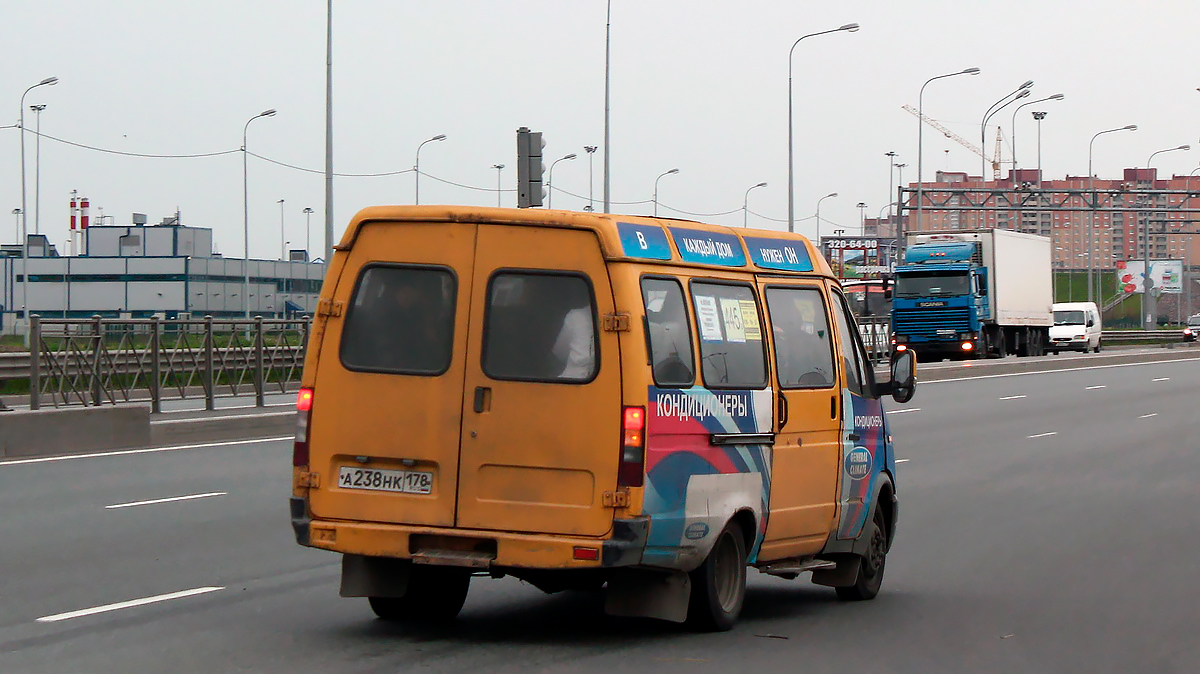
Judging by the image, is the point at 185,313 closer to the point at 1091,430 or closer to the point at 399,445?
the point at 1091,430

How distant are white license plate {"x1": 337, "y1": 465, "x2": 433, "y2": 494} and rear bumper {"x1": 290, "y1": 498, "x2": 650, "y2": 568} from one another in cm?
16

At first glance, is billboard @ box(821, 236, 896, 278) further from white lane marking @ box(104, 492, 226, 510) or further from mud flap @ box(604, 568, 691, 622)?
mud flap @ box(604, 568, 691, 622)

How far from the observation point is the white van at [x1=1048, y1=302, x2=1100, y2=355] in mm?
68188

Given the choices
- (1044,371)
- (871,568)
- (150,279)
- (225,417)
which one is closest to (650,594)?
(871,568)

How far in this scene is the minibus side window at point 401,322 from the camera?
749 centimetres

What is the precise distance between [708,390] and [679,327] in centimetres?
33

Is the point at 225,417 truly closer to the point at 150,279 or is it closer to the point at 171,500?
the point at 171,500

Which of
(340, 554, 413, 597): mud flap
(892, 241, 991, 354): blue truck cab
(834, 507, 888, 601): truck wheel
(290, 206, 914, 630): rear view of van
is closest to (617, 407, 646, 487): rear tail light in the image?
(290, 206, 914, 630): rear view of van

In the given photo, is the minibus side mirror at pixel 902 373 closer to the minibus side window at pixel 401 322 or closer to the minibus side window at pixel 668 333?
the minibus side window at pixel 668 333

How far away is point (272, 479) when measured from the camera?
1591cm

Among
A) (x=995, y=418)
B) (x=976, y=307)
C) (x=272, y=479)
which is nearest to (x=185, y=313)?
(x=976, y=307)

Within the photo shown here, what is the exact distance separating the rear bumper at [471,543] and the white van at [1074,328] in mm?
62910

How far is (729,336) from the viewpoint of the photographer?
802 centimetres

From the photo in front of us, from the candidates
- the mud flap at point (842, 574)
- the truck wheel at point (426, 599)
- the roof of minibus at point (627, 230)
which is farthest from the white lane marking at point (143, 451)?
the roof of minibus at point (627, 230)
